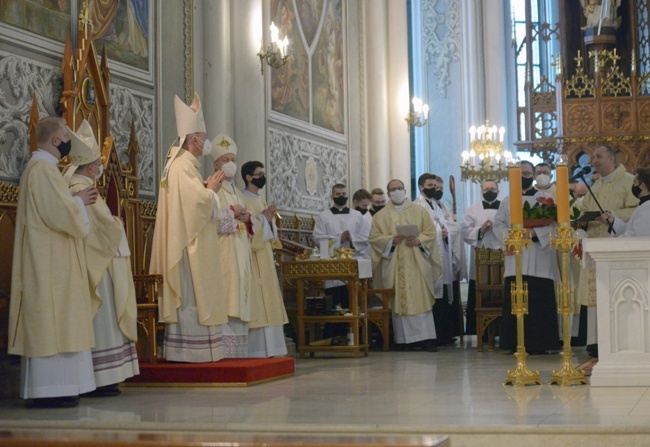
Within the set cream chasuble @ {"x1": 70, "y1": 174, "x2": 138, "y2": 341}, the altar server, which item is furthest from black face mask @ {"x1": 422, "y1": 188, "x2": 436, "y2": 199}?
cream chasuble @ {"x1": 70, "y1": 174, "x2": 138, "y2": 341}

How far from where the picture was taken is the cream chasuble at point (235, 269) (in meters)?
9.08

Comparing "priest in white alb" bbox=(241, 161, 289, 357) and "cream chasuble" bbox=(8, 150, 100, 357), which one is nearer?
"cream chasuble" bbox=(8, 150, 100, 357)

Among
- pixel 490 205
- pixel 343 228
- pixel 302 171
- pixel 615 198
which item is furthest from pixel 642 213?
pixel 302 171

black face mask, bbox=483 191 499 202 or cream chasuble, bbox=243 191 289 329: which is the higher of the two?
black face mask, bbox=483 191 499 202

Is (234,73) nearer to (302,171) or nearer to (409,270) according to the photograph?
(302,171)

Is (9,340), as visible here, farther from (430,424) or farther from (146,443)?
(146,443)

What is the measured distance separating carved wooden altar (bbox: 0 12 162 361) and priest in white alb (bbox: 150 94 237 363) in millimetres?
149

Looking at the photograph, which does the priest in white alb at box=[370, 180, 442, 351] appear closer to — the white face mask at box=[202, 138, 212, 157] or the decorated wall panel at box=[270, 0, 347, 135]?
the decorated wall panel at box=[270, 0, 347, 135]

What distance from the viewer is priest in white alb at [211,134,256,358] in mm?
9094

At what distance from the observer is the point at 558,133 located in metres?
17.4

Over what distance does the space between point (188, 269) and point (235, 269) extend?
1.76 feet

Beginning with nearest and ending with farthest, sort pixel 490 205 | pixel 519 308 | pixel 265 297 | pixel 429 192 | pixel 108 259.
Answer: pixel 519 308 → pixel 108 259 → pixel 265 297 → pixel 490 205 → pixel 429 192

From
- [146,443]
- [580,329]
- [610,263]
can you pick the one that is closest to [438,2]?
[580,329]

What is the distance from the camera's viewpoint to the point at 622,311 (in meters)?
7.82
